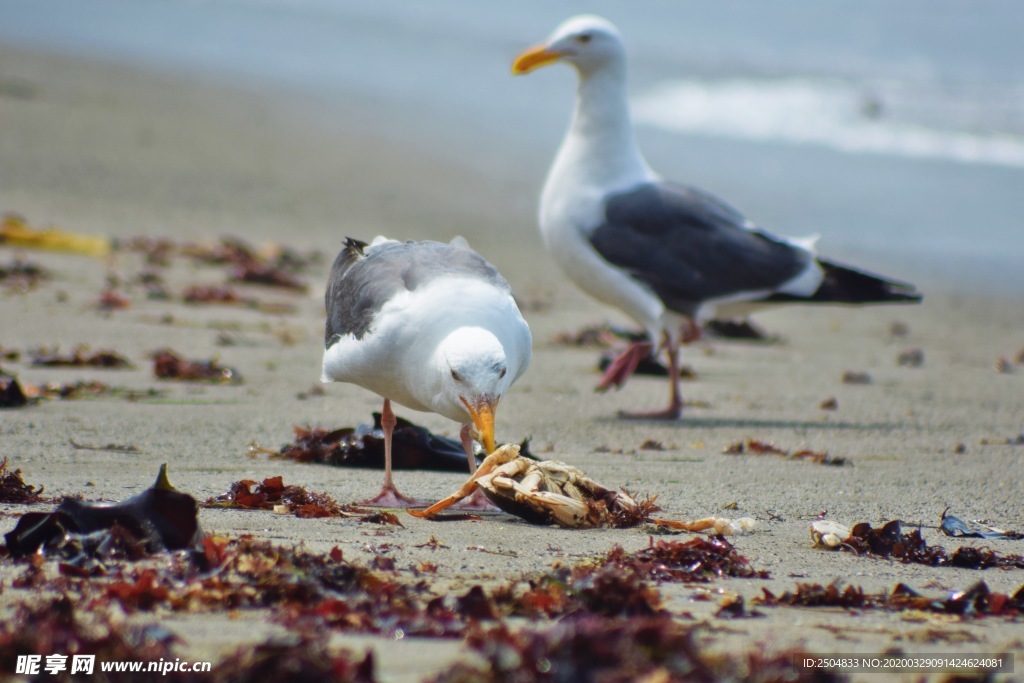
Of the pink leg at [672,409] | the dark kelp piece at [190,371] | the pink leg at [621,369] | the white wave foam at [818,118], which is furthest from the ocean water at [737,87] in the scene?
the dark kelp piece at [190,371]

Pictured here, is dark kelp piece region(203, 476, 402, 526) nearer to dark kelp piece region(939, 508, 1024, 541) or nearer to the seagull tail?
dark kelp piece region(939, 508, 1024, 541)

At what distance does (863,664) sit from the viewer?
2713 millimetres

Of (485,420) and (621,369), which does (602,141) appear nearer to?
(621,369)

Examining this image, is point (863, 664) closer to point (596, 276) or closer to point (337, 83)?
point (596, 276)

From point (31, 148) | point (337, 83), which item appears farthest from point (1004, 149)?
point (31, 148)

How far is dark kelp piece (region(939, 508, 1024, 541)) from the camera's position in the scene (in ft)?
13.8

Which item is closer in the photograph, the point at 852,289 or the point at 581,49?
the point at 852,289

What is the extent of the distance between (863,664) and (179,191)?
34.3 feet

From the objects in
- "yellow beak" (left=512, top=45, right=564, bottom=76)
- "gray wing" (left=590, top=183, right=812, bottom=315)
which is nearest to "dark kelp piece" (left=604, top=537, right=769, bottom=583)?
"gray wing" (left=590, top=183, right=812, bottom=315)

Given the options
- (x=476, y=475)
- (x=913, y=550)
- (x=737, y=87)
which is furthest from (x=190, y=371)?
(x=737, y=87)

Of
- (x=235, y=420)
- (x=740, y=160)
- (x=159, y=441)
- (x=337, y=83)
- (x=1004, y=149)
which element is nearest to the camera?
(x=159, y=441)

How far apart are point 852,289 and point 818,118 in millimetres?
14813

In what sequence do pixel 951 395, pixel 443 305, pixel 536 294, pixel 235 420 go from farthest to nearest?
pixel 536 294 → pixel 951 395 → pixel 235 420 → pixel 443 305

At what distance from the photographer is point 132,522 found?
3.40 metres
